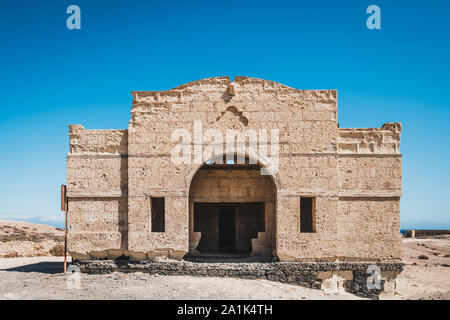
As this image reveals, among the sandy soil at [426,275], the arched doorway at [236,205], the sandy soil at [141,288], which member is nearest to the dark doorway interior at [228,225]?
the arched doorway at [236,205]

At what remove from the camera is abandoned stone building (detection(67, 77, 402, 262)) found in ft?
34.1

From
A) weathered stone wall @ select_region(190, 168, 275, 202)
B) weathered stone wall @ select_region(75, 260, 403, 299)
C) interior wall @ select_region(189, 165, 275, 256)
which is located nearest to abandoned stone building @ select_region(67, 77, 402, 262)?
weathered stone wall @ select_region(75, 260, 403, 299)

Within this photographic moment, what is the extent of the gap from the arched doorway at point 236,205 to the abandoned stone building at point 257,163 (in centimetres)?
136

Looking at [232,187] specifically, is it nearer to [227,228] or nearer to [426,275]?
[227,228]

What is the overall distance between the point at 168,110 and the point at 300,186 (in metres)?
4.66

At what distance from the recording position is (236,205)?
564 inches

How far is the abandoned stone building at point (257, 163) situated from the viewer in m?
10.4

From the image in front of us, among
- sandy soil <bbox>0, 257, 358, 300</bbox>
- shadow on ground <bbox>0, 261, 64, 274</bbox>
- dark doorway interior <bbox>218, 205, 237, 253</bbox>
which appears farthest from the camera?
dark doorway interior <bbox>218, 205, 237, 253</bbox>

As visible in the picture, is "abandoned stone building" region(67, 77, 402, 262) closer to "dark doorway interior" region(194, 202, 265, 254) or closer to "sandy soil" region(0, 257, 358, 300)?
"sandy soil" region(0, 257, 358, 300)

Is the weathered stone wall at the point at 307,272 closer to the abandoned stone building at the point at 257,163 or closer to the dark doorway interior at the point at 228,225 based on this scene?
the abandoned stone building at the point at 257,163

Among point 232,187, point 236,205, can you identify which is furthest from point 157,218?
point 236,205

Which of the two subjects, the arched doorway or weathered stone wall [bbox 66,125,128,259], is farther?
the arched doorway

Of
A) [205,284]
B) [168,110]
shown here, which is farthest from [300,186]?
[168,110]
